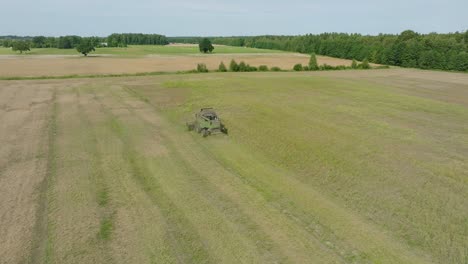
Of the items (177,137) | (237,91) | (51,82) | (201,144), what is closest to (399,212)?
(201,144)

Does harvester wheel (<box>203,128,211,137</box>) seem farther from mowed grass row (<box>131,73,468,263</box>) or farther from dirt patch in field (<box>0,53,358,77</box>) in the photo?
dirt patch in field (<box>0,53,358,77</box>)

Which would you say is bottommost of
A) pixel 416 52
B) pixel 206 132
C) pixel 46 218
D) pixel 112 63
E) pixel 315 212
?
pixel 46 218

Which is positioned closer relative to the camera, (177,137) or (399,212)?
(399,212)

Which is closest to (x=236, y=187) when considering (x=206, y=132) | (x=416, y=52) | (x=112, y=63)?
(x=206, y=132)

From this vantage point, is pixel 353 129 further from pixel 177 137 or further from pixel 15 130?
pixel 15 130

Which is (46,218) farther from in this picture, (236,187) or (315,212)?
(315,212)

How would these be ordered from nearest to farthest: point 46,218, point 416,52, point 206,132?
point 46,218
point 206,132
point 416,52

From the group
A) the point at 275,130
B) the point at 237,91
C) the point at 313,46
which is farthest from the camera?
the point at 313,46
